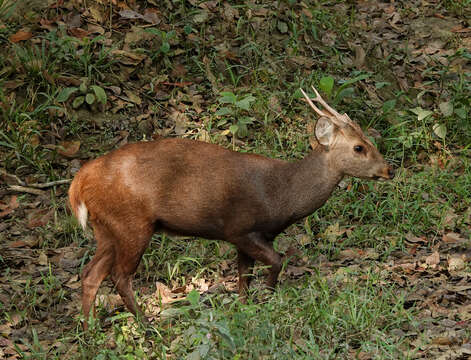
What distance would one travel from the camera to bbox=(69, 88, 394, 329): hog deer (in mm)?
5008

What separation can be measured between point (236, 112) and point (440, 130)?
80.0 inches

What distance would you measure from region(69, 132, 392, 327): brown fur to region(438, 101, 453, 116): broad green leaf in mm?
2320

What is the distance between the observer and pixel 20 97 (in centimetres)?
702

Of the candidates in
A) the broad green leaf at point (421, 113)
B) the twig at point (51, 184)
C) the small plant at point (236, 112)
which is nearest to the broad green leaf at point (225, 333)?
the twig at point (51, 184)

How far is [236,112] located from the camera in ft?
23.7

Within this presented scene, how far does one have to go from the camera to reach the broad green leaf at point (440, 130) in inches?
283

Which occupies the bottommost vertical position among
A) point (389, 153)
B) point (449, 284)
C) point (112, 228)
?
point (389, 153)

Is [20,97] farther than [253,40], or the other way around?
[253,40]

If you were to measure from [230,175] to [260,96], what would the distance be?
248cm

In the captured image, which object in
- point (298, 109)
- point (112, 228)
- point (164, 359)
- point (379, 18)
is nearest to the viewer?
point (164, 359)

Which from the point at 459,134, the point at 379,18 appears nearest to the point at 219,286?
the point at 459,134

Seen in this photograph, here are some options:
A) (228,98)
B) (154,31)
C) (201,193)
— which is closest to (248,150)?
(228,98)

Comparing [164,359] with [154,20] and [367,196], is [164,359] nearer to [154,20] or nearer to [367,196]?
[367,196]

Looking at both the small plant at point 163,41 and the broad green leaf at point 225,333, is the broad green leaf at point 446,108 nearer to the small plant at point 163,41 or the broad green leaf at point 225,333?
the small plant at point 163,41
